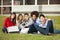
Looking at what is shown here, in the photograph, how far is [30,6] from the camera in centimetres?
1917

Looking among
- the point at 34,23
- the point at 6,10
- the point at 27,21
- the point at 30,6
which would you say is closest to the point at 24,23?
the point at 27,21

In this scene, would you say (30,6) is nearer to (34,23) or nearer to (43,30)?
(34,23)

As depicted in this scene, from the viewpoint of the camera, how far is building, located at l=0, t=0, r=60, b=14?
62.1 feet

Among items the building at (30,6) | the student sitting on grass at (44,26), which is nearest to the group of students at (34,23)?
the student sitting on grass at (44,26)

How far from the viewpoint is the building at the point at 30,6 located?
18938 millimetres

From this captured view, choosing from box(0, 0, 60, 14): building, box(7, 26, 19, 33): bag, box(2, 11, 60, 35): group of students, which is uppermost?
box(0, 0, 60, 14): building

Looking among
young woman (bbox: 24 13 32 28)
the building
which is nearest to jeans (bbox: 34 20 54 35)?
young woman (bbox: 24 13 32 28)

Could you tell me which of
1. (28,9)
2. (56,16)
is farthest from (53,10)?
(28,9)

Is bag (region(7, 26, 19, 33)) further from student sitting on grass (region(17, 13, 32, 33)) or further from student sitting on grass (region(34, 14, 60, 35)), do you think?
student sitting on grass (region(34, 14, 60, 35))

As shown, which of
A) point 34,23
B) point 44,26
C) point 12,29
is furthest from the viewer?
point 12,29

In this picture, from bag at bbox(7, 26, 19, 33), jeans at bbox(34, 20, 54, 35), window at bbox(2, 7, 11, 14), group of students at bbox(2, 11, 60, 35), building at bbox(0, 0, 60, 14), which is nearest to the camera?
jeans at bbox(34, 20, 54, 35)

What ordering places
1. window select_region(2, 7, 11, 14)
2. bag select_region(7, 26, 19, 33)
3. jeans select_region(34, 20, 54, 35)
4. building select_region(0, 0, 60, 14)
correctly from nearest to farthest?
1. jeans select_region(34, 20, 54, 35)
2. bag select_region(7, 26, 19, 33)
3. building select_region(0, 0, 60, 14)
4. window select_region(2, 7, 11, 14)

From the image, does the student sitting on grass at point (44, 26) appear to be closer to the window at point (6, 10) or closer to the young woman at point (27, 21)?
Result: the young woman at point (27, 21)

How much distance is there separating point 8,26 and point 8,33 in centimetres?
32
